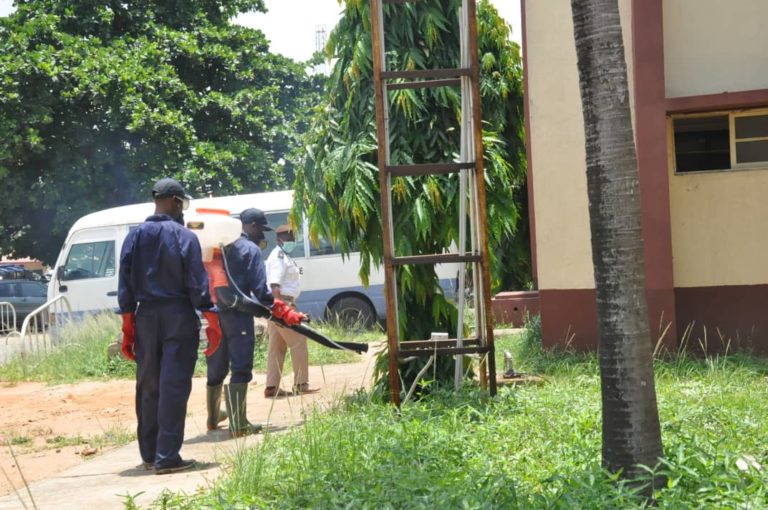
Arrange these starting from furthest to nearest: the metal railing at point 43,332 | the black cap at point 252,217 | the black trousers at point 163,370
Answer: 1. the metal railing at point 43,332
2. the black cap at point 252,217
3. the black trousers at point 163,370

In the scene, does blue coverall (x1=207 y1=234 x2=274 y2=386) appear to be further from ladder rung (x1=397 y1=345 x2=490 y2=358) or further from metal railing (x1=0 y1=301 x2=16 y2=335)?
metal railing (x1=0 y1=301 x2=16 y2=335)

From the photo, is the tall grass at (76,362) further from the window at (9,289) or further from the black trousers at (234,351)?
the window at (9,289)

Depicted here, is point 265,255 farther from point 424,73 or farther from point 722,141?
point 424,73

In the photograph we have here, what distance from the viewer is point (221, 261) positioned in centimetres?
862

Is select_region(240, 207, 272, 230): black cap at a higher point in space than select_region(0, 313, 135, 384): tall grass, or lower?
higher

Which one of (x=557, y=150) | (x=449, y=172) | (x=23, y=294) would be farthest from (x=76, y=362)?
(x=23, y=294)

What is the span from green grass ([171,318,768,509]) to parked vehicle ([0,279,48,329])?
78.0 feet

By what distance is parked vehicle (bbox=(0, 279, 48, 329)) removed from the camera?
96.9ft

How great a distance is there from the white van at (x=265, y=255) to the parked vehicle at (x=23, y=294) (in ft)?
38.1

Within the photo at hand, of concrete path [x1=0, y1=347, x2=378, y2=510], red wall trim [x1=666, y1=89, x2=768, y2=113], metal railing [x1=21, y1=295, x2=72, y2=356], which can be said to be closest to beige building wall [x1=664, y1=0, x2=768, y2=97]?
red wall trim [x1=666, y1=89, x2=768, y2=113]

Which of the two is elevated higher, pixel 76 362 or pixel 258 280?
pixel 258 280

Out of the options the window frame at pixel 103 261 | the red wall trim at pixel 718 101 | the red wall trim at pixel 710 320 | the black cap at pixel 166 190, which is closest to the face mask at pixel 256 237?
the black cap at pixel 166 190

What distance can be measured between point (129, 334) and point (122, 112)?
19.3 metres

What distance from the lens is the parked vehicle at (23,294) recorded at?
96.9 ft
